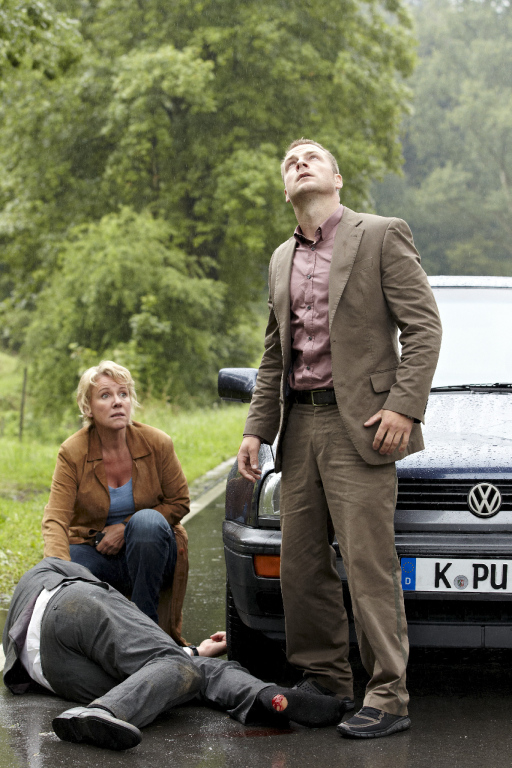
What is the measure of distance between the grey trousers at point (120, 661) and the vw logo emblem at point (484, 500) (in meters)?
0.93

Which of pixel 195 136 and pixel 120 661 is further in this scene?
pixel 195 136

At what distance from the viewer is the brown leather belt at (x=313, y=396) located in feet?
12.2

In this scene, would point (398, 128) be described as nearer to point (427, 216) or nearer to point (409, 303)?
point (409, 303)

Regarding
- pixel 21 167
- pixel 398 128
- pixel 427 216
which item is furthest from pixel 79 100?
pixel 427 216

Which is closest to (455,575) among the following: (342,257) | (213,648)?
(342,257)

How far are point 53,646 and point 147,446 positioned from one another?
1133mm

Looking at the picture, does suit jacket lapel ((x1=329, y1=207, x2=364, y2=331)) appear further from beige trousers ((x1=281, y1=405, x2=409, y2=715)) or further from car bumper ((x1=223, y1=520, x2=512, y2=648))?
car bumper ((x1=223, y1=520, x2=512, y2=648))

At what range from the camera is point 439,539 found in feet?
12.0

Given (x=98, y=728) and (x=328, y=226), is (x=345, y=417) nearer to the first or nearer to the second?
(x=328, y=226)

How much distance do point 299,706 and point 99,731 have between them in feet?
2.19

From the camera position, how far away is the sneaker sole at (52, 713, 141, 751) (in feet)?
10.8

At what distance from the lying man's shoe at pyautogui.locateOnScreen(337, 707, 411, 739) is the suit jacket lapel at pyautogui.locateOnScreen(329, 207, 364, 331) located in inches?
50.4

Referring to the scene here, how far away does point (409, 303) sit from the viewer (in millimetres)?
3592

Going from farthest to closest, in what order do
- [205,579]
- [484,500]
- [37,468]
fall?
[37,468] → [205,579] → [484,500]
